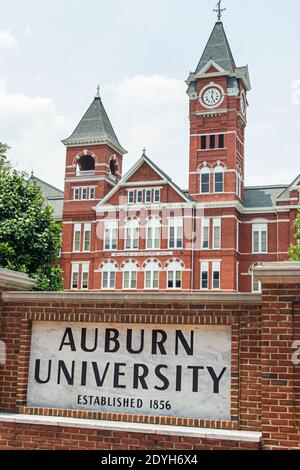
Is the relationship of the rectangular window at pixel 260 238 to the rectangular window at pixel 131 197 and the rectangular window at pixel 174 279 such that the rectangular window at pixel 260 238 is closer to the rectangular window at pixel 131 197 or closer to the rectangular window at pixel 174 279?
the rectangular window at pixel 174 279

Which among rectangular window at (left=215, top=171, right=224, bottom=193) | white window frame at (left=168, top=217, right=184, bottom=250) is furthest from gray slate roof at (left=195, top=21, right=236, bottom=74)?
white window frame at (left=168, top=217, right=184, bottom=250)

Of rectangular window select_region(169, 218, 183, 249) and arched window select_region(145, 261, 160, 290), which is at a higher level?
rectangular window select_region(169, 218, 183, 249)

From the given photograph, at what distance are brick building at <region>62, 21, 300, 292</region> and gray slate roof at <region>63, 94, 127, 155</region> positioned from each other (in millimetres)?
622

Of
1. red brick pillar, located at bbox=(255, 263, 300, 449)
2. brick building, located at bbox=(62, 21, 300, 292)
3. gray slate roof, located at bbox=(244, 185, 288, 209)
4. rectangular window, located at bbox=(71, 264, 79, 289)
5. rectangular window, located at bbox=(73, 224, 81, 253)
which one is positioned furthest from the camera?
rectangular window, located at bbox=(73, 224, 81, 253)

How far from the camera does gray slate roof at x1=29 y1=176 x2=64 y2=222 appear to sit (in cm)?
5124

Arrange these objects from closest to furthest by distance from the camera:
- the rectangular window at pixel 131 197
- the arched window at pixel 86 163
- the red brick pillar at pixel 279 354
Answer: the red brick pillar at pixel 279 354 < the rectangular window at pixel 131 197 < the arched window at pixel 86 163

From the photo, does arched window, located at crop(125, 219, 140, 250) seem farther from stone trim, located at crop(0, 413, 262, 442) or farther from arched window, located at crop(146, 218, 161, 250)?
stone trim, located at crop(0, 413, 262, 442)

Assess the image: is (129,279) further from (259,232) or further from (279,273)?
(279,273)

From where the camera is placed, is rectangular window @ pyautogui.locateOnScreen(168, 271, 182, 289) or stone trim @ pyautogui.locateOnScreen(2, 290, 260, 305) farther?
rectangular window @ pyautogui.locateOnScreen(168, 271, 182, 289)

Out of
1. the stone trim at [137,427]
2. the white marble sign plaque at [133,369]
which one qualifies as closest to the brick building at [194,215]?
the white marble sign plaque at [133,369]

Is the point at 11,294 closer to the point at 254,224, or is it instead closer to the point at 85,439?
the point at 85,439

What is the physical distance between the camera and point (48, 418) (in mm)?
7363

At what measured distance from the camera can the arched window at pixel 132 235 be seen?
44500mm

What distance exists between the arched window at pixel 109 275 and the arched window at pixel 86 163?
10405 mm
